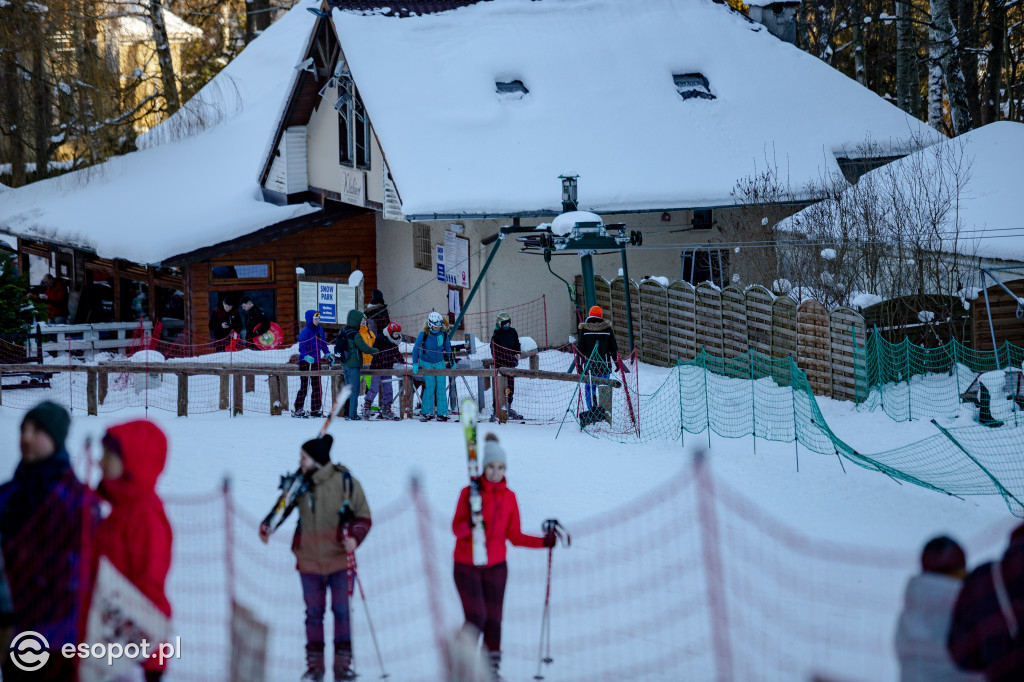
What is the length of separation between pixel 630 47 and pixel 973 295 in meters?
9.43

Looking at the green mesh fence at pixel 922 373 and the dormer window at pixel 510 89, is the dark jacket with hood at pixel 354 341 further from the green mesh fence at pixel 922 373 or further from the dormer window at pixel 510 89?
the dormer window at pixel 510 89

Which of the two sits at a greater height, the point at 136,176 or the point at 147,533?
the point at 136,176

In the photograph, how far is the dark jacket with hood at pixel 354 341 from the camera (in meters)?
14.5

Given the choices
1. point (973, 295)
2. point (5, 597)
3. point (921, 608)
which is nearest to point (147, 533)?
point (5, 597)

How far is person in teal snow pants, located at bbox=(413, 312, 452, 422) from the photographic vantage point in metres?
14.8

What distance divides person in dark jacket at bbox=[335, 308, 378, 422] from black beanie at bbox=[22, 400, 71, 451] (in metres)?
8.71

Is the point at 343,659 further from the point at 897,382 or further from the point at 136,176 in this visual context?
the point at 136,176

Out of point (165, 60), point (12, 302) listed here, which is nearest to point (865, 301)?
point (12, 302)

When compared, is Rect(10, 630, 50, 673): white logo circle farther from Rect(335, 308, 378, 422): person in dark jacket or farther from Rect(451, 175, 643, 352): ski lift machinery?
Rect(451, 175, 643, 352): ski lift machinery

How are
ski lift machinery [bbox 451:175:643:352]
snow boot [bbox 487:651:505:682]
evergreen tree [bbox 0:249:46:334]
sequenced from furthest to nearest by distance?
evergreen tree [bbox 0:249:46:334]
ski lift machinery [bbox 451:175:643:352]
snow boot [bbox 487:651:505:682]

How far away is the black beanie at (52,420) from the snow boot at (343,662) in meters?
2.15

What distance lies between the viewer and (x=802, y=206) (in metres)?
21.1

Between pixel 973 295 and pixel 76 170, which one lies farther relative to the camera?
pixel 76 170

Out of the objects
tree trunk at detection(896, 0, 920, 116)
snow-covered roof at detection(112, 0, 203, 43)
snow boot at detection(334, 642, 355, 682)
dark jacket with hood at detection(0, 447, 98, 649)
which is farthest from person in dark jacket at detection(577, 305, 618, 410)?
snow-covered roof at detection(112, 0, 203, 43)
